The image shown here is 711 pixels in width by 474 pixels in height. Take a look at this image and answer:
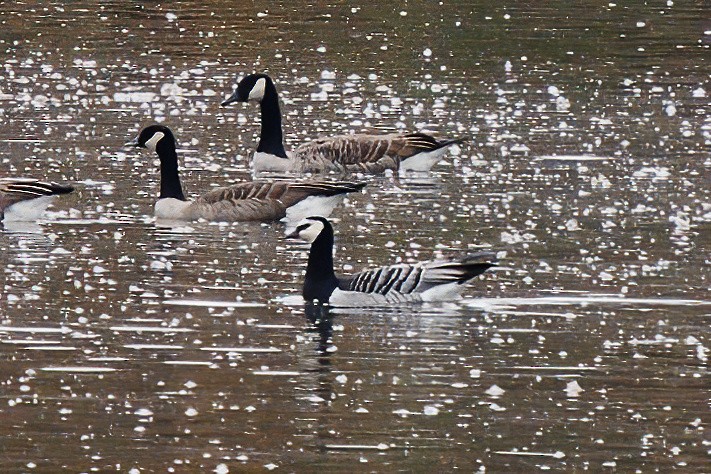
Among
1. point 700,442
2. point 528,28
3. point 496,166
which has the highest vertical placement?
point 528,28

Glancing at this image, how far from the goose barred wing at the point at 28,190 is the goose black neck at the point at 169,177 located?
1130 millimetres

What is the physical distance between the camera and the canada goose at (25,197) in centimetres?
1811

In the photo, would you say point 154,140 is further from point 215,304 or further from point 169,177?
point 215,304

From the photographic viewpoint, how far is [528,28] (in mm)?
33094

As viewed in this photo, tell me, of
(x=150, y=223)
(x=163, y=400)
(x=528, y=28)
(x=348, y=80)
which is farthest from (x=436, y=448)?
(x=528, y=28)

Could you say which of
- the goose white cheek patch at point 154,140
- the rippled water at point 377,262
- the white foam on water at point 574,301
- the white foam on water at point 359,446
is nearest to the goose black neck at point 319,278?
the rippled water at point 377,262

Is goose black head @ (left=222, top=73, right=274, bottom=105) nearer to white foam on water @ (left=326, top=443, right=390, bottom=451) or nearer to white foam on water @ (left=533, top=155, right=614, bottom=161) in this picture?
white foam on water @ (left=533, top=155, right=614, bottom=161)

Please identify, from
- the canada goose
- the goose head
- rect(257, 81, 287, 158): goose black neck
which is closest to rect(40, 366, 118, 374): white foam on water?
the goose head

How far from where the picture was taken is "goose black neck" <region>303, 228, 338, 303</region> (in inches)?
581

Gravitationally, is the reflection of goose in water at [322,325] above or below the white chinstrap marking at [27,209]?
below

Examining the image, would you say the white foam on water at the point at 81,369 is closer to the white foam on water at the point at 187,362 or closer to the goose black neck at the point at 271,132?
the white foam on water at the point at 187,362

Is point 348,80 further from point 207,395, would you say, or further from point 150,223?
point 207,395

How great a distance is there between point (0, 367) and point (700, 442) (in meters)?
5.03

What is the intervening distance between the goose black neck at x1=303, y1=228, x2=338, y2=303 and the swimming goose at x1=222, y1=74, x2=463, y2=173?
6252 millimetres
